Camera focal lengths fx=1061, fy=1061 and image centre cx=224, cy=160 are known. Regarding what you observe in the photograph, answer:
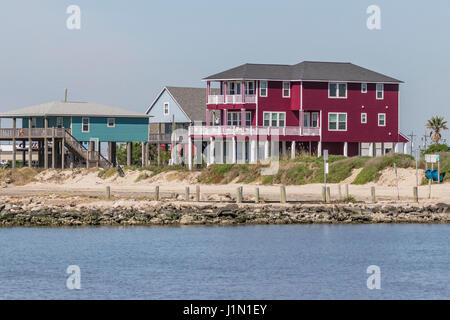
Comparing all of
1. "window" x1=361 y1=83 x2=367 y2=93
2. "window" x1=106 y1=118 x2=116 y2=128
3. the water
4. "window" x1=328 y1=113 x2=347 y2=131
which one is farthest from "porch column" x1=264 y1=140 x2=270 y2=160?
the water

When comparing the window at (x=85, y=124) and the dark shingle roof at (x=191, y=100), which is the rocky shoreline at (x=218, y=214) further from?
the dark shingle roof at (x=191, y=100)

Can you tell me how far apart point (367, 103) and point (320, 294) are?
4818cm

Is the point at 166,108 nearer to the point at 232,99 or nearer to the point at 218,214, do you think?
the point at 232,99

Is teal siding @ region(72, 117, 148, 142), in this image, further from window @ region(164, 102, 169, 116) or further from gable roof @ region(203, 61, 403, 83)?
window @ region(164, 102, 169, 116)

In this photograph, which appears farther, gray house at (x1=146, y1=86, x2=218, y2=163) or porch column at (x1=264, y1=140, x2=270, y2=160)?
gray house at (x1=146, y1=86, x2=218, y2=163)

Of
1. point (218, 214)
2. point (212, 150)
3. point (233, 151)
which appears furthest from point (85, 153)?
point (218, 214)

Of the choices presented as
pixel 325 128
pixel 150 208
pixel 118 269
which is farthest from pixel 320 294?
pixel 325 128

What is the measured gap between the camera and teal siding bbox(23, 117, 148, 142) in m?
82.1

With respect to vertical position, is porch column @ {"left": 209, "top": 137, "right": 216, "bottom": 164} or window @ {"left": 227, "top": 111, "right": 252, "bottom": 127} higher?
window @ {"left": 227, "top": 111, "right": 252, "bottom": 127}

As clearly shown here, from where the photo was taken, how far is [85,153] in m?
81.6

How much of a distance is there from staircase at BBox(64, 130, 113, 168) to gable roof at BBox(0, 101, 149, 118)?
202cm

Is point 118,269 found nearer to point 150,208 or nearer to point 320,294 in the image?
point 320,294

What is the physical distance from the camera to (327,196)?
54.8 m

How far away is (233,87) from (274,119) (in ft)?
13.1
